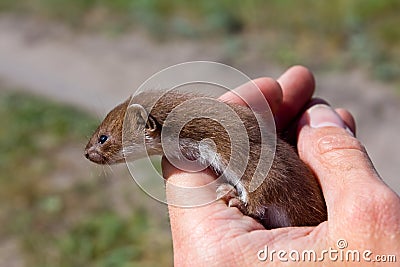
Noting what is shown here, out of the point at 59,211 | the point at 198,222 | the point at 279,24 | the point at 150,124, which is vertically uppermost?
the point at 150,124

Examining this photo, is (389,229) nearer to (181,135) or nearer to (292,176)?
(292,176)

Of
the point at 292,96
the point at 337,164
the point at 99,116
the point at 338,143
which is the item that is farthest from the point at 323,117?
the point at 99,116

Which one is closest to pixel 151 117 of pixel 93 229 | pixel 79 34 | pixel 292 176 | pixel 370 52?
pixel 292 176

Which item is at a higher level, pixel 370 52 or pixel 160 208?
pixel 370 52

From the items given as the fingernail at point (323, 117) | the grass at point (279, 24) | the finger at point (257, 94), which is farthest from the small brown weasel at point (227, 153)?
the grass at point (279, 24)

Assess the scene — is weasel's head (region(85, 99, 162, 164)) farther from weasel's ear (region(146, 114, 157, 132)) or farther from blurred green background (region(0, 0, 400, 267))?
blurred green background (region(0, 0, 400, 267))

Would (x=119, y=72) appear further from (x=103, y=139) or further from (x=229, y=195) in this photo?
(x=229, y=195)
